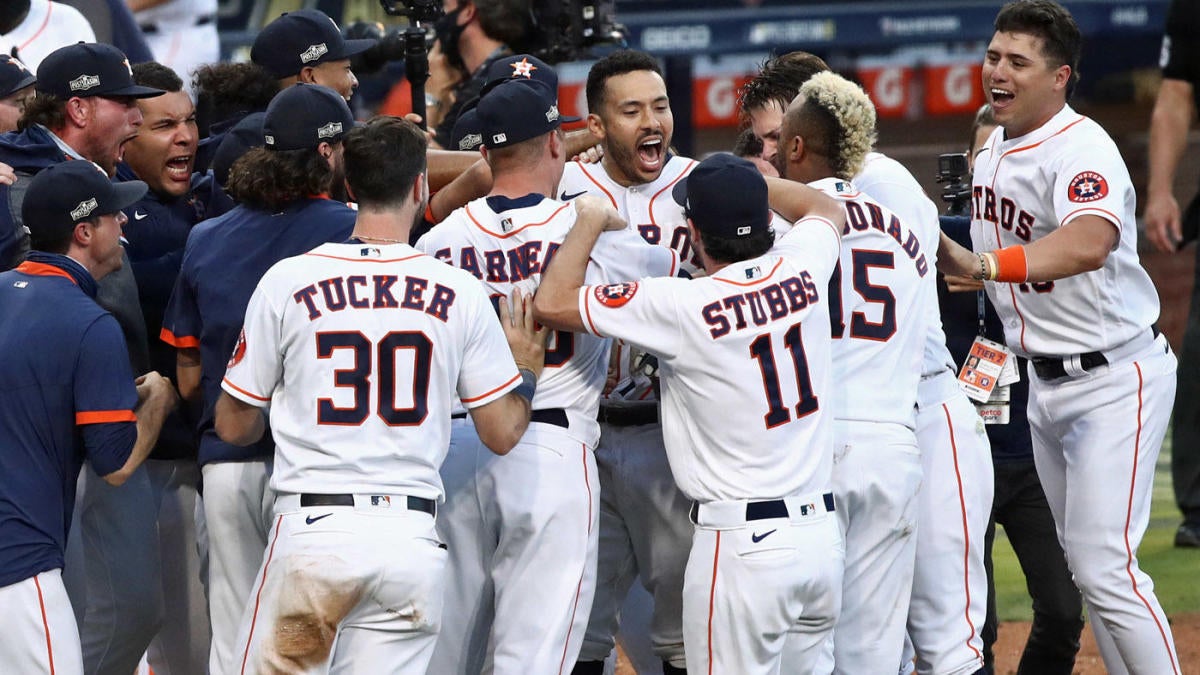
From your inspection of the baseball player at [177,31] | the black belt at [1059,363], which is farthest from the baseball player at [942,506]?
the baseball player at [177,31]

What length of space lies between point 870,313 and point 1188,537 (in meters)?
4.00

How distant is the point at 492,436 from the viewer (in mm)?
3607

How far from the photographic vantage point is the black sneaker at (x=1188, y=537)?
23.8 ft

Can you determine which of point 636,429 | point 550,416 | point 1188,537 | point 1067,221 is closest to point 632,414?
point 636,429

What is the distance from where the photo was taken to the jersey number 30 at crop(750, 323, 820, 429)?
3.59m

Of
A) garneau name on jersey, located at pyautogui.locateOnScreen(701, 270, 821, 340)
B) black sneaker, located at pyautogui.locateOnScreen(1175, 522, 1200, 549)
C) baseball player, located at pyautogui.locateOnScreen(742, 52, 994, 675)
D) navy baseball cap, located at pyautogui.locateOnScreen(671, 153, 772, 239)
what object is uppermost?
navy baseball cap, located at pyautogui.locateOnScreen(671, 153, 772, 239)

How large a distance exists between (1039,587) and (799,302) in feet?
6.15

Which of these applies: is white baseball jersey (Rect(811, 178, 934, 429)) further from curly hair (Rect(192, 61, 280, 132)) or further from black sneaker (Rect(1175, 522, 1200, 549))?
black sneaker (Rect(1175, 522, 1200, 549))

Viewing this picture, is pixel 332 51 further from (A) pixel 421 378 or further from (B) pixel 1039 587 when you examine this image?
(B) pixel 1039 587

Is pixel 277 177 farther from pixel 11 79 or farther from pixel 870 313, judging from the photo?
pixel 870 313

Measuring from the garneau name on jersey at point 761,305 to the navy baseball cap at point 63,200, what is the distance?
1.47m

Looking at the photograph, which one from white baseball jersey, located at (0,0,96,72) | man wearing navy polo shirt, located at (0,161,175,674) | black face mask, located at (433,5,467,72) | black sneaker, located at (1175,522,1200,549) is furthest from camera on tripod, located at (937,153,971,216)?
white baseball jersey, located at (0,0,96,72)

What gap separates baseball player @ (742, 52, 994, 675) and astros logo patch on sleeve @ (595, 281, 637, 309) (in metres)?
0.93

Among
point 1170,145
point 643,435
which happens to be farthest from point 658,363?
point 1170,145
